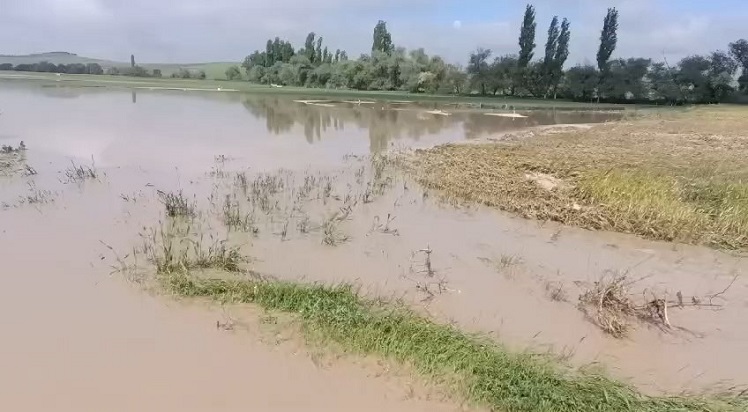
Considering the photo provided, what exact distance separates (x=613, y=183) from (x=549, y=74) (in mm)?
62480

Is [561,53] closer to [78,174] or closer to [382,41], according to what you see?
[382,41]

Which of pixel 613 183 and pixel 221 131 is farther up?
pixel 221 131

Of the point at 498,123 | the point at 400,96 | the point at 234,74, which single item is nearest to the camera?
the point at 498,123

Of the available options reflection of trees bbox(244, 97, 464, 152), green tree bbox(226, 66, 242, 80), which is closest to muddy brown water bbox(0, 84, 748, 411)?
reflection of trees bbox(244, 97, 464, 152)

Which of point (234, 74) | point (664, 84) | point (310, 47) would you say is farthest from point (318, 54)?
point (664, 84)

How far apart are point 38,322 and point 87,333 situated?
63 cm

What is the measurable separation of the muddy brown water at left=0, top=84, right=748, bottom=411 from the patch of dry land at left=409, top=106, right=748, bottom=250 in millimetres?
550

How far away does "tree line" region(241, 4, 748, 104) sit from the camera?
64062 mm

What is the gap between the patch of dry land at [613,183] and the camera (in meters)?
9.59

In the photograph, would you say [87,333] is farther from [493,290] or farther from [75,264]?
[493,290]

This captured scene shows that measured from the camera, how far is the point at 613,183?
11.5 meters

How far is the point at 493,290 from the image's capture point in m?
7.07

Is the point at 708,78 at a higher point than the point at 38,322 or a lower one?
higher

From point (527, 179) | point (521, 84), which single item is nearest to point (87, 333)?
point (527, 179)
